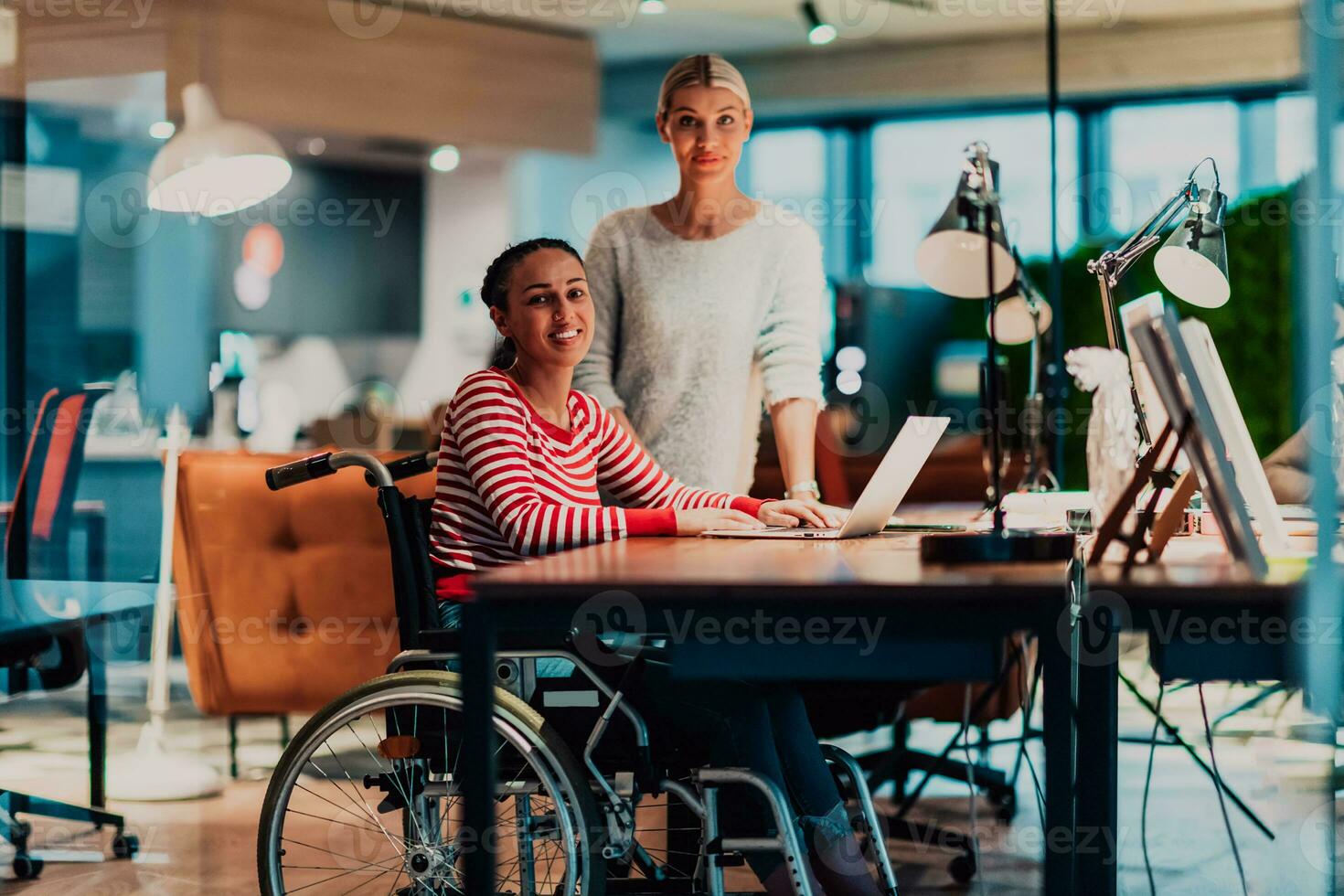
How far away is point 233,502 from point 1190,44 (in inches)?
290

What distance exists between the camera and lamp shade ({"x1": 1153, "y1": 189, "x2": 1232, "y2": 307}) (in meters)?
2.13

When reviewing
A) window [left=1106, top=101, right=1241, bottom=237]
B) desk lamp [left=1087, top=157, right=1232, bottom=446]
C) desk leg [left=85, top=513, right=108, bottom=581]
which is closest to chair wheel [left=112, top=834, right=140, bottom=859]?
desk leg [left=85, top=513, right=108, bottom=581]

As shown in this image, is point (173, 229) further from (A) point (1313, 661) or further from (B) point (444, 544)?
(A) point (1313, 661)

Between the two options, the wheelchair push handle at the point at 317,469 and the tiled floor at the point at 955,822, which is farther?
the tiled floor at the point at 955,822

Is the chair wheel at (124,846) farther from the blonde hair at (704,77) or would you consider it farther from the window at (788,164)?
the window at (788,164)

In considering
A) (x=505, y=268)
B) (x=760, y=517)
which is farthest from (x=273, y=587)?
(x=760, y=517)

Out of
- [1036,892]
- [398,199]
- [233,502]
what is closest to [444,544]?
[1036,892]

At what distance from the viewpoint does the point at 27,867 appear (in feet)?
9.67

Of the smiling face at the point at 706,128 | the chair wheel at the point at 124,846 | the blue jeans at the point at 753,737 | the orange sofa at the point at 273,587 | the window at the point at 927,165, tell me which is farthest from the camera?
the window at the point at 927,165

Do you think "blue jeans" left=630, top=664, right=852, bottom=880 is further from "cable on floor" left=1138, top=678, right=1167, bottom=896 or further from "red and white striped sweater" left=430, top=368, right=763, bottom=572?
"cable on floor" left=1138, top=678, right=1167, bottom=896

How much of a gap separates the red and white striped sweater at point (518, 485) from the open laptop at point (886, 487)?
0.55ft

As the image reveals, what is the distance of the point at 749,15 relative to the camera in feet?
29.0

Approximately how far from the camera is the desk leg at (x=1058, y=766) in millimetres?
1482

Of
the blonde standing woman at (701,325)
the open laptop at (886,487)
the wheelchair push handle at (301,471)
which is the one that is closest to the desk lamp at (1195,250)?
the open laptop at (886,487)
